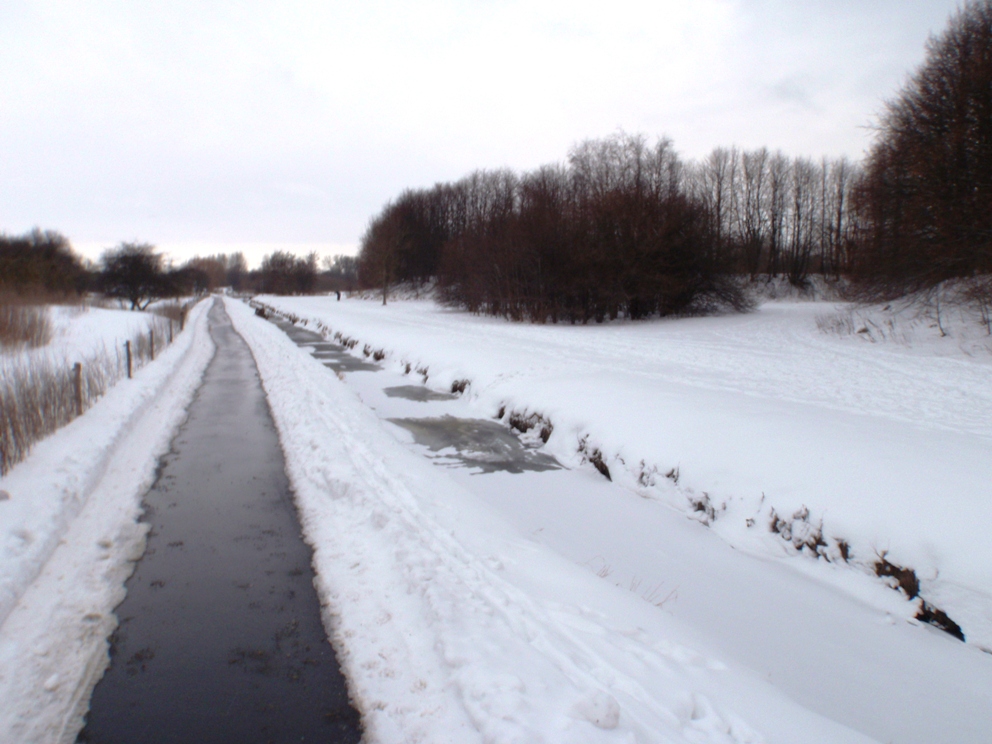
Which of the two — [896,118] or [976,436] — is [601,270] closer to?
[896,118]

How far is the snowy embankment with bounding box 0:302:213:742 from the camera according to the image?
328 centimetres

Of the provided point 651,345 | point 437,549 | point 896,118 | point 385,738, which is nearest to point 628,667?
point 385,738

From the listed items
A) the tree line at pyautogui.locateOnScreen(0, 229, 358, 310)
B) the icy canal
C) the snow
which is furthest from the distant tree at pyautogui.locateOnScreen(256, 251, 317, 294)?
the icy canal

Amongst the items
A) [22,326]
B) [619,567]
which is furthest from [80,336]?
[619,567]

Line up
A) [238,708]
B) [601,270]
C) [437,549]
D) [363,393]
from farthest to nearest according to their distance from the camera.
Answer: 1. [601,270]
2. [363,393]
3. [437,549]
4. [238,708]

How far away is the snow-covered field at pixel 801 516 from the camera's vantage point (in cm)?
407

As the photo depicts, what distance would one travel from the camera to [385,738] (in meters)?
2.96

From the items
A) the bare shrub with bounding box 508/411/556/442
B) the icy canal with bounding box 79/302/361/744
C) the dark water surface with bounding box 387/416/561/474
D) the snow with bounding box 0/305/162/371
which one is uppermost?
the snow with bounding box 0/305/162/371

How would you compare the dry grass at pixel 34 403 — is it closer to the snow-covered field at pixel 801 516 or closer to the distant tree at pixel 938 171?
the snow-covered field at pixel 801 516

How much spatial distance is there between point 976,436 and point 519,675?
6.96 m

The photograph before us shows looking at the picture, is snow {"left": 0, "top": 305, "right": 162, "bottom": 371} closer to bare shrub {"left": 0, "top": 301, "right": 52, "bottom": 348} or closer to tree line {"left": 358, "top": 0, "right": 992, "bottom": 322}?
bare shrub {"left": 0, "top": 301, "right": 52, "bottom": 348}

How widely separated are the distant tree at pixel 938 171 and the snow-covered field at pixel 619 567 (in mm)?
9723

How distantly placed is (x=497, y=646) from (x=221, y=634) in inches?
73.1

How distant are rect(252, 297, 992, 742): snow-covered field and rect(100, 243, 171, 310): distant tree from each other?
152ft
